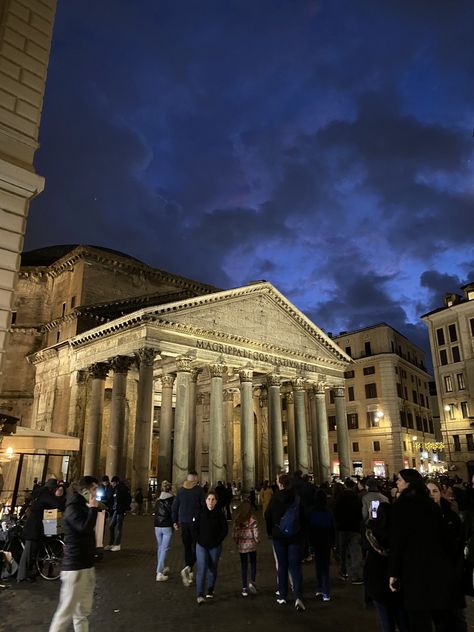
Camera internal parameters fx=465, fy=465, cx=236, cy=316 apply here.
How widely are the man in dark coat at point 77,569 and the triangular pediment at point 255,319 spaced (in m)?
17.8

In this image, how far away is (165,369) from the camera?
91.8ft

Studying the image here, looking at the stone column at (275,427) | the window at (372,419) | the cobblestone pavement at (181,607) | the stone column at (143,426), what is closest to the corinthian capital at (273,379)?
the stone column at (275,427)

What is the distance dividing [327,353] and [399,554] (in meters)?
29.1

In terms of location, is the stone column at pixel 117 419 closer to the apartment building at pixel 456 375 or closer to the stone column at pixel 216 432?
the stone column at pixel 216 432

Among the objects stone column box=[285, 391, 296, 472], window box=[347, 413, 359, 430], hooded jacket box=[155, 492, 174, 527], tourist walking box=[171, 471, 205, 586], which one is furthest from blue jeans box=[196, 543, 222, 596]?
window box=[347, 413, 359, 430]

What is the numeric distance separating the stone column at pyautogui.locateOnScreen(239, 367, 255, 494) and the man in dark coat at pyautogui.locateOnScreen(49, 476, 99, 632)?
66.9ft

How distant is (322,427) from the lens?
103ft

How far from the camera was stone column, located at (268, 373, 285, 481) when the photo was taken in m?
27.3

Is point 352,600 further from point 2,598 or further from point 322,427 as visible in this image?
point 322,427

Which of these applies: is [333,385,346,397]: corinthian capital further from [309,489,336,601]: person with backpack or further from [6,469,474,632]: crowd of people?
[309,489,336,601]: person with backpack

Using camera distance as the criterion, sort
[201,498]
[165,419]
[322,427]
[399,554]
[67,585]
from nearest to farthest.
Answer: [399,554] → [67,585] → [201,498] → [165,419] → [322,427]

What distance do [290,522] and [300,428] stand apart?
2386 cm

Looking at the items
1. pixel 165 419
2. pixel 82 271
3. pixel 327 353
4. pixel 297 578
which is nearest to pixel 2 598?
pixel 297 578

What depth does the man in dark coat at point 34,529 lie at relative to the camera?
866 cm
